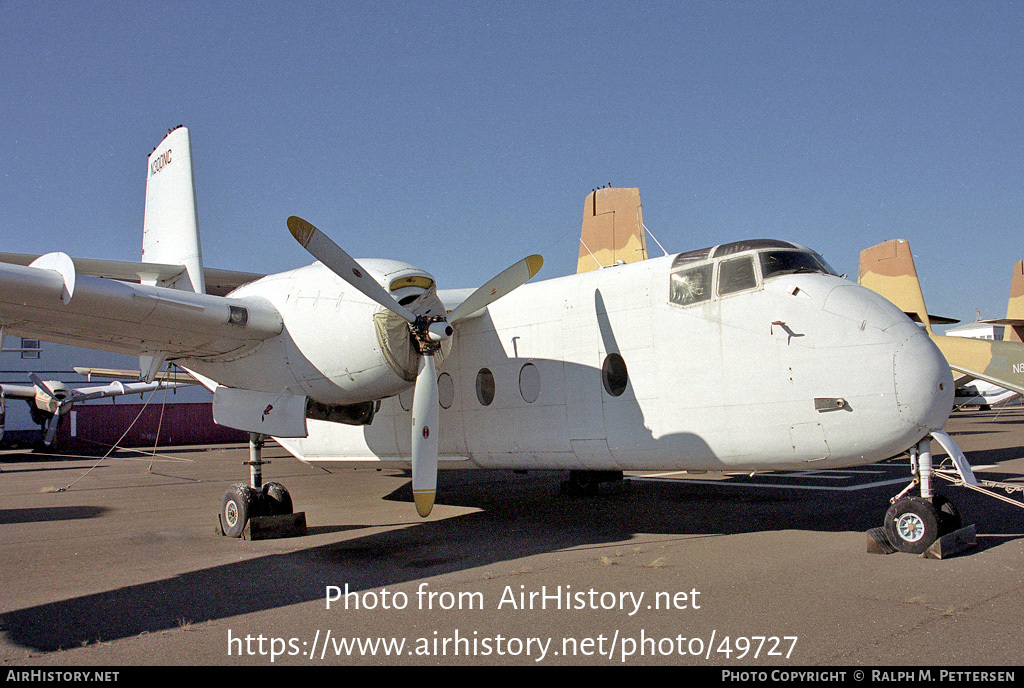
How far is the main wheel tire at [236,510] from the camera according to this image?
9469mm

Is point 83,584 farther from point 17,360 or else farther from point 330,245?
point 17,360

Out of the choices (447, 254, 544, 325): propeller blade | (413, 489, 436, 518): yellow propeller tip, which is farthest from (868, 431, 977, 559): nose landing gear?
(413, 489, 436, 518): yellow propeller tip

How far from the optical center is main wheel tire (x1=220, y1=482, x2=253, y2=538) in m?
9.47

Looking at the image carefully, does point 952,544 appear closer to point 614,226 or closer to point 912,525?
point 912,525

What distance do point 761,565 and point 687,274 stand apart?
3.26 meters

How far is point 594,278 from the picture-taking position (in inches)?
355

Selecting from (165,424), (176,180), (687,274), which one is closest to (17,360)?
(165,424)

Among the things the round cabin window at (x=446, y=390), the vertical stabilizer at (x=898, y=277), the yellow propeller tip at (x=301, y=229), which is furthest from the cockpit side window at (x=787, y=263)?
the vertical stabilizer at (x=898, y=277)

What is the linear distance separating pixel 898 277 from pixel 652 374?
845 inches

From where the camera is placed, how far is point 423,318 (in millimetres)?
8227

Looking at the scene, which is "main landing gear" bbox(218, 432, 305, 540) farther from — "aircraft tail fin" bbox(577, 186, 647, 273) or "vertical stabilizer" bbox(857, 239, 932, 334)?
"vertical stabilizer" bbox(857, 239, 932, 334)

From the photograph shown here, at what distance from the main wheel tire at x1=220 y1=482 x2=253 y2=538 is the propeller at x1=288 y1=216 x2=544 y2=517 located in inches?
108
